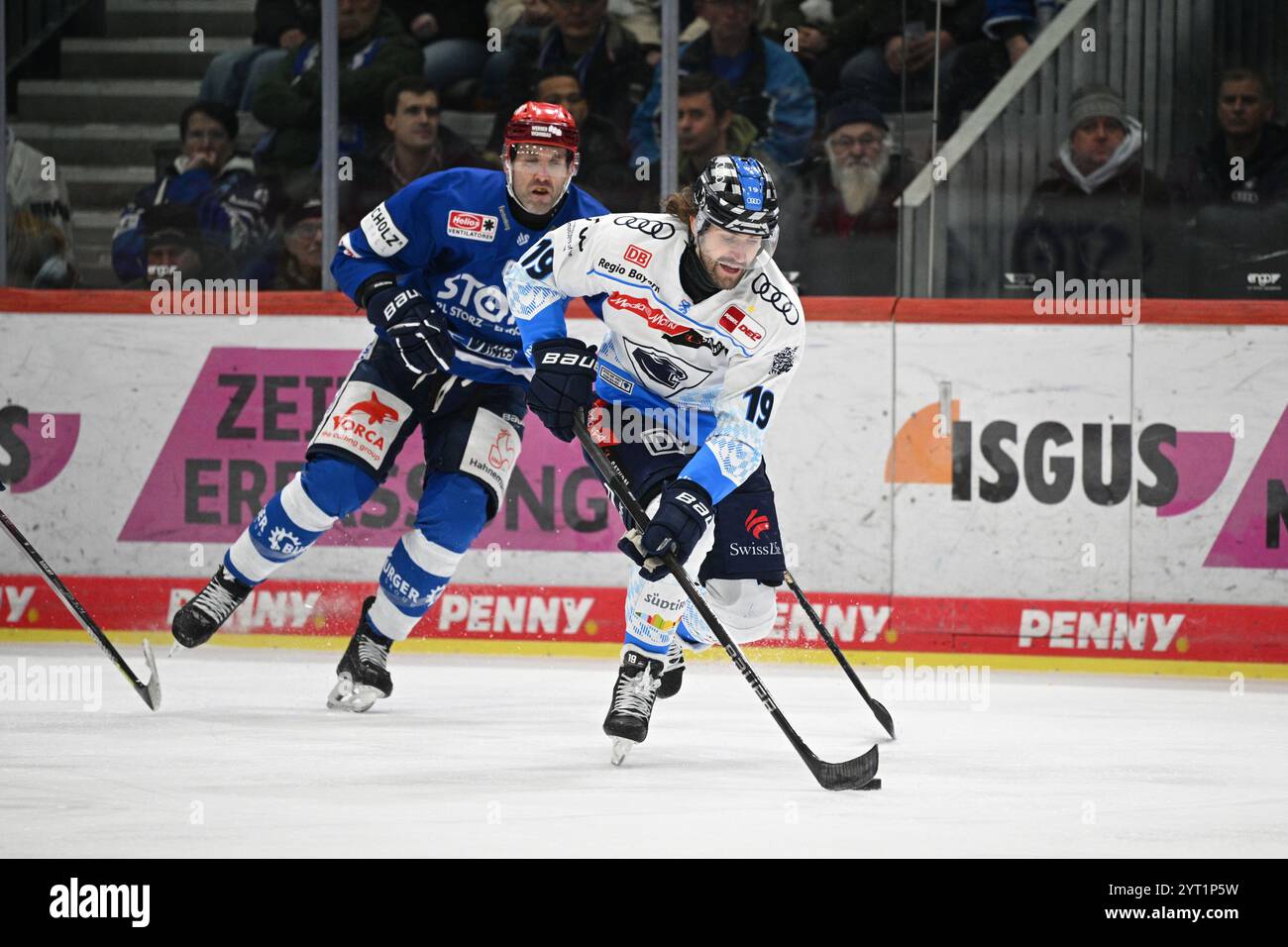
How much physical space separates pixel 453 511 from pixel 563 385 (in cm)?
84

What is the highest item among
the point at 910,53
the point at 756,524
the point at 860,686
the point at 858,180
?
the point at 910,53

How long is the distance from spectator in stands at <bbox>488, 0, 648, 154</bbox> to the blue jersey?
81.5 inches

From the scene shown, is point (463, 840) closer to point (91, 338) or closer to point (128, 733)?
point (128, 733)

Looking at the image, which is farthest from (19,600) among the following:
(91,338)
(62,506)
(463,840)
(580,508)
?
(463,840)

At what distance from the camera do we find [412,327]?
188 inches

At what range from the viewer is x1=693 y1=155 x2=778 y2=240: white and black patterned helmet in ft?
13.0

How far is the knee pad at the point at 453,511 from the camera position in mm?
4875

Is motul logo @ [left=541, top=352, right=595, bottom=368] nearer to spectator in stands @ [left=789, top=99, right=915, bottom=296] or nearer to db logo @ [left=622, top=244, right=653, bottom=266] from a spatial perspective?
db logo @ [left=622, top=244, right=653, bottom=266]

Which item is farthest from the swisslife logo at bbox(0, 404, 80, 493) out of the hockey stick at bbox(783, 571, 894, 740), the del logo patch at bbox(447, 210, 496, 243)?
the hockey stick at bbox(783, 571, 894, 740)

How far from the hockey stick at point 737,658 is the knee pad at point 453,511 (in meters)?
0.70

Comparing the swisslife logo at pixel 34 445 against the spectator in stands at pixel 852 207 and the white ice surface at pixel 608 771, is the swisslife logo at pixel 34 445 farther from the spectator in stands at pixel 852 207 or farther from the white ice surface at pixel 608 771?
the spectator in stands at pixel 852 207
